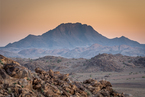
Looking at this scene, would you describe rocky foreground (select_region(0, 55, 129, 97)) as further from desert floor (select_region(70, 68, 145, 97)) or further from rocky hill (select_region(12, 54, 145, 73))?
rocky hill (select_region(12, 54, 145, 73))

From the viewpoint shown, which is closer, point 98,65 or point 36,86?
point 36,86

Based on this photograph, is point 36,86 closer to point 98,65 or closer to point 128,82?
point 128,82

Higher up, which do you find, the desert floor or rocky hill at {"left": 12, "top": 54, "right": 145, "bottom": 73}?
rocky hill at {"left": 12, "top": 54, "right": 145, "bottom": 73}

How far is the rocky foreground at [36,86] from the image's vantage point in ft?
31.3

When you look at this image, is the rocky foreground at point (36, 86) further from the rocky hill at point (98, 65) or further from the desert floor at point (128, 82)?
the rocky hill at point (98, 65)

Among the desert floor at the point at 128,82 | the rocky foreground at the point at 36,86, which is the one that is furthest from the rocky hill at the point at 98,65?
the rocky foreground at the point at 36,86

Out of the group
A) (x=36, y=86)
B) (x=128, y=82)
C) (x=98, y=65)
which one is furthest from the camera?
(x=98, y=65)

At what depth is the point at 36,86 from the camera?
430 inches

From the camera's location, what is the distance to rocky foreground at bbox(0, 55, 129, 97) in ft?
31.3

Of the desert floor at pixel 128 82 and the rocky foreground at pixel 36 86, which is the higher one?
the rocky foreground at pixel 36 86

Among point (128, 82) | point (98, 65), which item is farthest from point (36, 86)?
point (98, 65)

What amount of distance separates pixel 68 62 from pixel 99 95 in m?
45.9

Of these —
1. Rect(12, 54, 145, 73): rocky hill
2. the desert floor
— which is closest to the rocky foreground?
the desert floor

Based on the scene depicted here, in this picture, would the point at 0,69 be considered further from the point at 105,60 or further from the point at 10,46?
the point at 10,46
